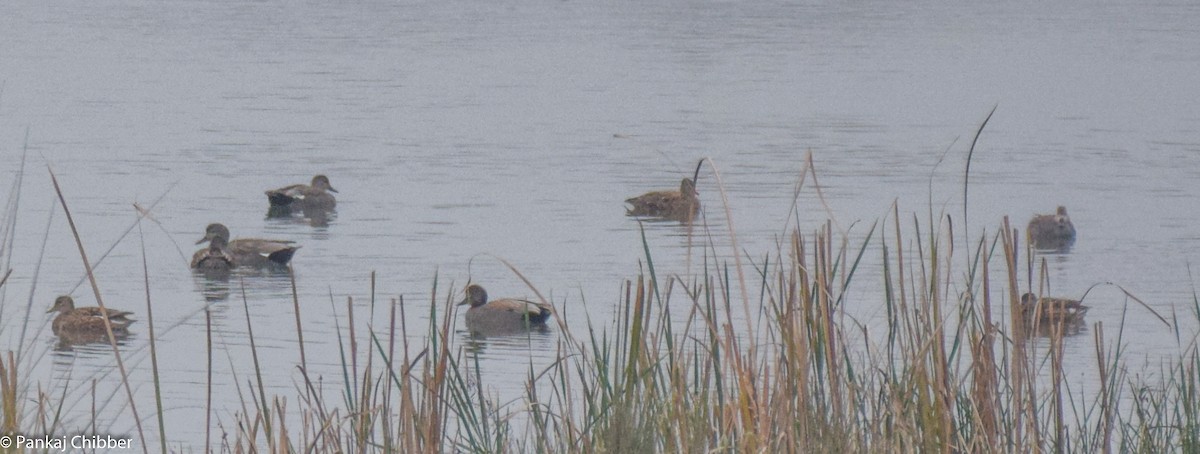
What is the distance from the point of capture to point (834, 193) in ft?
47.1

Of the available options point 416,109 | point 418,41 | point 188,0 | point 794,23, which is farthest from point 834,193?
point 188,0

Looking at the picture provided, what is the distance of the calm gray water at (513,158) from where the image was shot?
9.40m

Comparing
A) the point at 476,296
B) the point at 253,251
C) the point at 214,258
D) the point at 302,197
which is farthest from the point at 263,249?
the point at 476,296

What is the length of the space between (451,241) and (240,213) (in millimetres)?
2284

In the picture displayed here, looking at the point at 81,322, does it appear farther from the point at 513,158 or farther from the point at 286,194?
the point at 513,158

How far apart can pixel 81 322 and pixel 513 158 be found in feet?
28.0

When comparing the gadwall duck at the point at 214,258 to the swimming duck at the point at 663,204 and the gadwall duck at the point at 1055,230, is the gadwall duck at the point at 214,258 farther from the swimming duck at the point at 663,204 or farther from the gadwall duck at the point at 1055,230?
the gadwall duck at the point at 1055,230

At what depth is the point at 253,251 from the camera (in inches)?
441

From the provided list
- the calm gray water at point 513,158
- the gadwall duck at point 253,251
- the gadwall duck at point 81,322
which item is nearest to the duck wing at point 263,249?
the gadwall duck at point 253,251

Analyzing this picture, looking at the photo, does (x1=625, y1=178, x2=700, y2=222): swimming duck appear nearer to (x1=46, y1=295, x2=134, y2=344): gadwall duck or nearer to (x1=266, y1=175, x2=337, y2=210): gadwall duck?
(x1=266, y1=175, x2=337, y2=210): gadwall duck

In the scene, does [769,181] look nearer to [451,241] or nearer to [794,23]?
[451,241]

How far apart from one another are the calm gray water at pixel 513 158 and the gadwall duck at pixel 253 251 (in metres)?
0.18

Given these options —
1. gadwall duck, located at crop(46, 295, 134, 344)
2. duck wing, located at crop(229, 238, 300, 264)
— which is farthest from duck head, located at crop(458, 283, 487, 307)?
duck wing, located at crop(229, 238, 300, 264)

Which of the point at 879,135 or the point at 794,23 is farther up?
the point at 794,23
